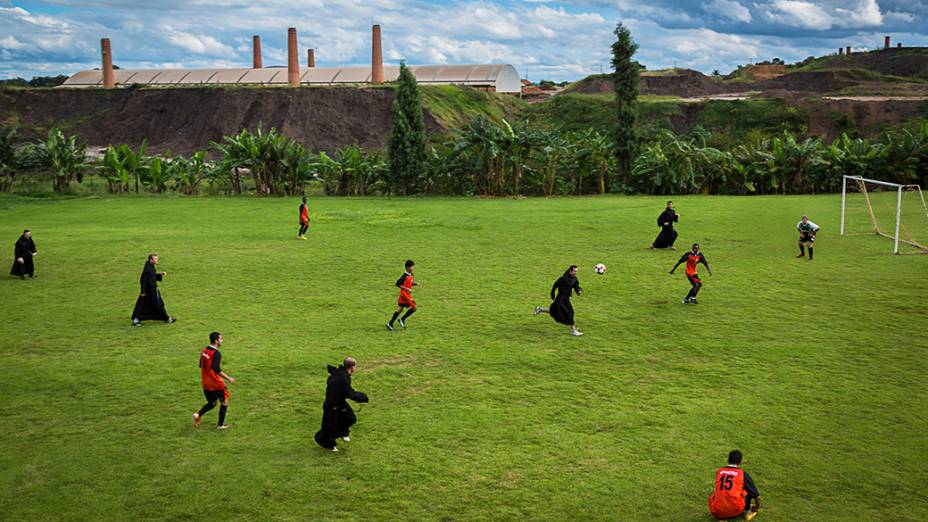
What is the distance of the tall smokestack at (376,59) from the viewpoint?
86.1 meters

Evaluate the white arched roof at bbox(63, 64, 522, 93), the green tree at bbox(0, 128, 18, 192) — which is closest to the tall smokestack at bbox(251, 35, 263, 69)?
the white arched roof at bbox(63, 64, 522, 93)

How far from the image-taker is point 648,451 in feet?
36.8

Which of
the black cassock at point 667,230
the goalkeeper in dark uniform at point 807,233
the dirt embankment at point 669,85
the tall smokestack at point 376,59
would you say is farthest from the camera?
the dirt embankment at point 669,85

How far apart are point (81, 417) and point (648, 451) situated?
8.57m

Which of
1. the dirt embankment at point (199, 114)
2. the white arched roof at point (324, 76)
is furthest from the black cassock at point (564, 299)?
the white arched roof at point (324, 76)

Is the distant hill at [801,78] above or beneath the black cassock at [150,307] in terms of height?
above

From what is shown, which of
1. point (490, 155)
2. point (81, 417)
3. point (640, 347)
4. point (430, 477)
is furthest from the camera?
point (490, 155)

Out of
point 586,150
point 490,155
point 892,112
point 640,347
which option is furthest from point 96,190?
point 892,112

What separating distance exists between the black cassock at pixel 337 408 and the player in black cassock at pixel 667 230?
1719 centimetres

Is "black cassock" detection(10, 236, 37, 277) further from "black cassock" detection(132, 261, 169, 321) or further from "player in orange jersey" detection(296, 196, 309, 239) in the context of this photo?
"player in orange jersey" detection(296, 196, 309, 239)

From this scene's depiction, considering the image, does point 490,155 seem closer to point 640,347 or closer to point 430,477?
point 640,347

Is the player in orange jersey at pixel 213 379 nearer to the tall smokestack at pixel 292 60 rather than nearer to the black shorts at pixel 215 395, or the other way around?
the black shorts at pixel 215 395

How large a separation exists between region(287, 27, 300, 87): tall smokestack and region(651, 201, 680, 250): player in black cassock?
221 feet

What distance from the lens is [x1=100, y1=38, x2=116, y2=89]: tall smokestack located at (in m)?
95.6
